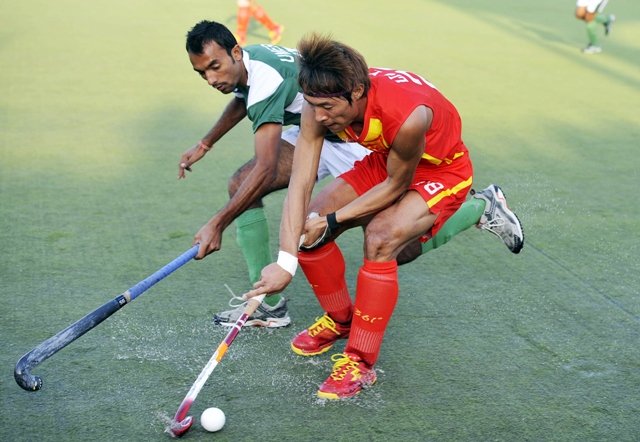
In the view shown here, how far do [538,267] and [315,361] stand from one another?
1.64 meters

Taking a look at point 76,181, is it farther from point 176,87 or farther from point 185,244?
point 176,87

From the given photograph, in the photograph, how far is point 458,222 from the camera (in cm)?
450

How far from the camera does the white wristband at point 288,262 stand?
142 inches

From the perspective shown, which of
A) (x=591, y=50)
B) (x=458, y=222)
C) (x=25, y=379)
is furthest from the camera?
(x=591, y=50)

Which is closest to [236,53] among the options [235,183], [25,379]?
[235,183]

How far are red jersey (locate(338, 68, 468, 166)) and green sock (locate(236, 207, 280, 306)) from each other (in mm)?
796

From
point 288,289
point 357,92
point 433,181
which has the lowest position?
point 288,289

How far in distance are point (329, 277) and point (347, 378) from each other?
1.70ft

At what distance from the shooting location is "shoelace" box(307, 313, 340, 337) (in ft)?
13.2

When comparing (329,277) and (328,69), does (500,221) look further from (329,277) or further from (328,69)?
(328,69)

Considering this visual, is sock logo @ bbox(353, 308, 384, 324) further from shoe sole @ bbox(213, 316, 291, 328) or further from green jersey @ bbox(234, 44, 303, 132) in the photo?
green jersey @ bbox(234, 44, 303, 132)

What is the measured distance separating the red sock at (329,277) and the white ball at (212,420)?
897 mm

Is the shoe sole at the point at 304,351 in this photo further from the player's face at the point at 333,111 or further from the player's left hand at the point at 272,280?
the player's face at the point at 333,111

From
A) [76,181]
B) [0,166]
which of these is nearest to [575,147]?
[76,181]
